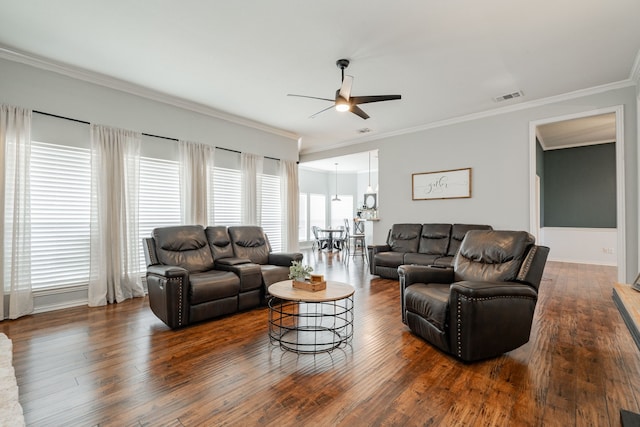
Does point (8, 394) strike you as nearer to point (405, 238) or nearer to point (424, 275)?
point (424, 275)

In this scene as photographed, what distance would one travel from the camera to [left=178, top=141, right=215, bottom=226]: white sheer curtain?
494cm

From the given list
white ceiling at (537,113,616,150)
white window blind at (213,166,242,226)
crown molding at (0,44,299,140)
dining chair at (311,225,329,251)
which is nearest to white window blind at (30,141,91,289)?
crown molding at (0,44,299,140)

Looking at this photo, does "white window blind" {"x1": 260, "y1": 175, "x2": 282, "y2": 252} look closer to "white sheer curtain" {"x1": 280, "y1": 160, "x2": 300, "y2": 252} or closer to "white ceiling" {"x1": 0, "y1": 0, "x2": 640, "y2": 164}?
"white sheer curtain" {"x1": 280, "y1": 160, "x2": 300, "y2": 252}

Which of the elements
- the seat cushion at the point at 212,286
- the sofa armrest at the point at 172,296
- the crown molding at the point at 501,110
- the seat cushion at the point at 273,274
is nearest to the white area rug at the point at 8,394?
the sofa armrest at the point at 172,296

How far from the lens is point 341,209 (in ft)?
39.1

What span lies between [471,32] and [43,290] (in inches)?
220

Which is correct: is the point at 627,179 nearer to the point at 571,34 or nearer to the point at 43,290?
the point at 571,34

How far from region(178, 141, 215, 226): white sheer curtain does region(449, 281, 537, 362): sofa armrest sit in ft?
13.5

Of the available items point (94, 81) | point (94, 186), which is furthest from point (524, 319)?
point (94, 81)

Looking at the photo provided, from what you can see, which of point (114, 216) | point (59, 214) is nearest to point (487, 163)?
point (114, 216)

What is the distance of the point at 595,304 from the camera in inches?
155

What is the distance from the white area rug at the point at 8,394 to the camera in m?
1.67

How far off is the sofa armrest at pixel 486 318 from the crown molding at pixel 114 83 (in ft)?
15.6

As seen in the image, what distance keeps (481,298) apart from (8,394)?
3.24m
